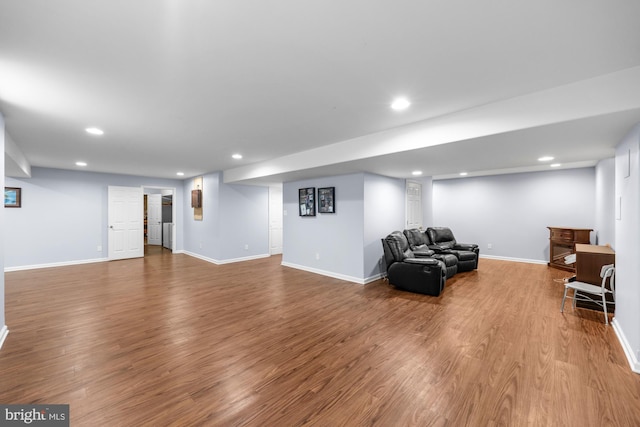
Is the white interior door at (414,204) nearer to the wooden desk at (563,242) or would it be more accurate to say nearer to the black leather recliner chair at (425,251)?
the black leather recliner chair at (425,251)

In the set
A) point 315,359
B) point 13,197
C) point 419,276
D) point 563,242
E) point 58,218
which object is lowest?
point 315,359

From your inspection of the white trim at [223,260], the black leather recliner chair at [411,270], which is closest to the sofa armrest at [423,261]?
the black leather recliner chair at [411,270]

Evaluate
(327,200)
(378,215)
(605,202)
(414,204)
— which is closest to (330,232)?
(327,200)

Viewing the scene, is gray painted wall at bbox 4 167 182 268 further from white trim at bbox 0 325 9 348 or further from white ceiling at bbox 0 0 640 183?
white trim at bbox 0 325 9 348

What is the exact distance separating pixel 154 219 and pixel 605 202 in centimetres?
1311

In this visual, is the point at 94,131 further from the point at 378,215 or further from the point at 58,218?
the point at 58,218

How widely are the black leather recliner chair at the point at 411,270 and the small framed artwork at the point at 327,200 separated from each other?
1287 mm

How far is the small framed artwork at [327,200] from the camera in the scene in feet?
18.0

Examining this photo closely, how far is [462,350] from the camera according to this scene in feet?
8.48

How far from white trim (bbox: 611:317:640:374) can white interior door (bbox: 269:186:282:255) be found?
7.02 meters

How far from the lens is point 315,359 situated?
245 cm

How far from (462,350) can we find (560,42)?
2.56m

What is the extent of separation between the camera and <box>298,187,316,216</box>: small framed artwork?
5895mm

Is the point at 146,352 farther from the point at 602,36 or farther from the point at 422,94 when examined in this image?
the point at 602,36
